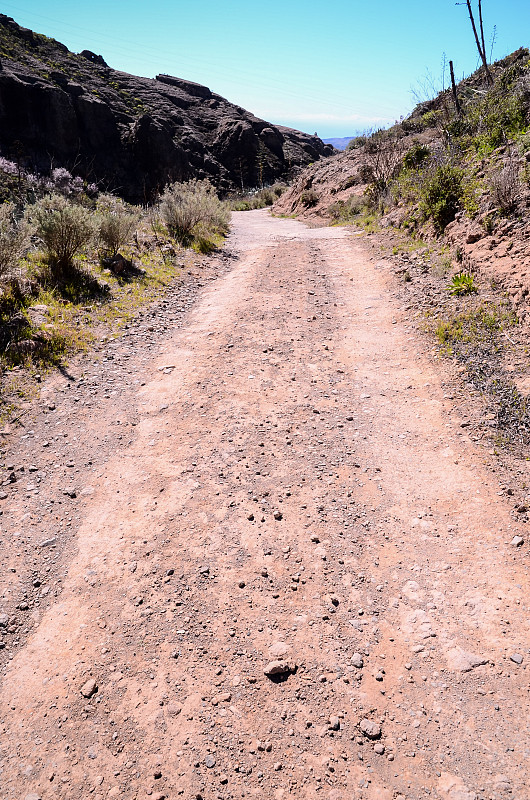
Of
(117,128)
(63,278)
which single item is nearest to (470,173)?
(63,278)

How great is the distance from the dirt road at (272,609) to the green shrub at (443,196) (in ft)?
18.0

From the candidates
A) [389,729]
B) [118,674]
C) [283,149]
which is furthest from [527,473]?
[283,149]

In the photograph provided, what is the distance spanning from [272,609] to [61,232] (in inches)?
293

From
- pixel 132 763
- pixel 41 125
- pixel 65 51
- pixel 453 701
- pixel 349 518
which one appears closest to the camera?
A: pixel 132 763

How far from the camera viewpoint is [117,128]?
48.9 metres

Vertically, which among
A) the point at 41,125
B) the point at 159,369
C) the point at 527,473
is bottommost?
the point at 527,473

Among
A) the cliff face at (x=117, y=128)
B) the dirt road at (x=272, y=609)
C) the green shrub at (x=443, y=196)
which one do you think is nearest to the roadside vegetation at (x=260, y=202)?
the cliff face at (x=117, y=128)

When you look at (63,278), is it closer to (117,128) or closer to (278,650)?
(278,650)

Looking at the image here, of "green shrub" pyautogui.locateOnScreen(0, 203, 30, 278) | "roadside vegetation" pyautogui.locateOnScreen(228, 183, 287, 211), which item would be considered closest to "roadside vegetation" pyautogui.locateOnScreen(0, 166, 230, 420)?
"green shrub" pyautogui.locateOnScreen(0, 203, 30, 278)

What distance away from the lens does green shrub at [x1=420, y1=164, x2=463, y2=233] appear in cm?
905

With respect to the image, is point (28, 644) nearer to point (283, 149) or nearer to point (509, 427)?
point (509, 427)

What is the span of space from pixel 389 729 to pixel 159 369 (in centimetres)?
488

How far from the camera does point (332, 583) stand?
122 inches

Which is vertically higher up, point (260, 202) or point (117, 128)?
point (117, 128)
